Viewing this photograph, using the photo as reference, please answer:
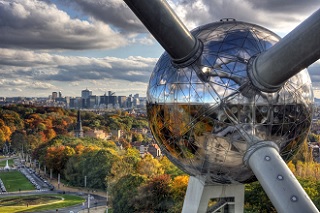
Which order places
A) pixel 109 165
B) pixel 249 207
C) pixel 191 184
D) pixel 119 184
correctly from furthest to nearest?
pixel 109 165 < pixel 119 184 < pixel 249 207 < pixel 191 184

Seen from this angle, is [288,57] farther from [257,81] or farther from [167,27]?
[167,27]

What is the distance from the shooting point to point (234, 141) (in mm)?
8742

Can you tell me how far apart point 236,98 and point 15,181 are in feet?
194

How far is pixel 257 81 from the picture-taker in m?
8.44

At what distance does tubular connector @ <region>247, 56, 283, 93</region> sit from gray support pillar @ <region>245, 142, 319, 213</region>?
1228 millimetres

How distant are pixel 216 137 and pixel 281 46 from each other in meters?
2.35

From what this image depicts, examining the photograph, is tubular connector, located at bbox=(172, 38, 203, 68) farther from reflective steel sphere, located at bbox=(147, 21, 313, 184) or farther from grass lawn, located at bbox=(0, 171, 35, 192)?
grass lawn, located at bbox=(0, 171, 35, 192)

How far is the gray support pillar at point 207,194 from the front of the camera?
1187 centimetres

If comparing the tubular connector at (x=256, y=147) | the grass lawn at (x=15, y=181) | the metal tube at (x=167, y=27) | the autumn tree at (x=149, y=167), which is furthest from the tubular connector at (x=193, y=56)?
the grass lawn at (x=15, y=181)

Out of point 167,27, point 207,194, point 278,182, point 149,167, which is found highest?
point 167,27

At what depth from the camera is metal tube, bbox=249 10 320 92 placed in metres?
7.46

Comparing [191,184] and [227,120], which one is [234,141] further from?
[191,184]

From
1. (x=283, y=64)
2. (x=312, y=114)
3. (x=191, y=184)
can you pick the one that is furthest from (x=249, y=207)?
(x=283, y=64)

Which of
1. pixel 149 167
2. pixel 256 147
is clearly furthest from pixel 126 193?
pixel 256 147
